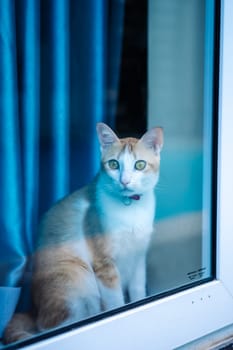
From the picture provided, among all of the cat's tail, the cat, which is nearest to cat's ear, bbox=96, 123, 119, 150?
the cat

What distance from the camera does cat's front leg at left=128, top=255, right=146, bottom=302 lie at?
105 centimetres

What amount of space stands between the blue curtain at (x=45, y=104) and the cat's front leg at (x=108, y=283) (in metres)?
0.17

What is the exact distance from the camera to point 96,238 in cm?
100

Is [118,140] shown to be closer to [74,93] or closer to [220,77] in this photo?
[74,93]

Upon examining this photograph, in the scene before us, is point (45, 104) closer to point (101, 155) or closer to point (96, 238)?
point (101, 155)

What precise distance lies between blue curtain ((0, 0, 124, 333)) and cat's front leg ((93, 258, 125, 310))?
17 cm

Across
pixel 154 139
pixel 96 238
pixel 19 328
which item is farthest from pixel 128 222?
pixel 19 328

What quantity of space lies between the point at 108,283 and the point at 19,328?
227 millimetres

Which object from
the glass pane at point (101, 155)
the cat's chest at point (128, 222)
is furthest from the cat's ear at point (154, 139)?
the cat's chest at point (128, 222)

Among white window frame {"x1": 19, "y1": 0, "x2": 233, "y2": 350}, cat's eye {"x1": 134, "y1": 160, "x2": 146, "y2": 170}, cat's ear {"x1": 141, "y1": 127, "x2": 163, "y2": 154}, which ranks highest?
cat's ear {"x1": 141, "y1": 127, "x2": 163, "y2": 154}

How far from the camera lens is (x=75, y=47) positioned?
0.94 meters

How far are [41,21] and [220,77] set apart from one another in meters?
0.46

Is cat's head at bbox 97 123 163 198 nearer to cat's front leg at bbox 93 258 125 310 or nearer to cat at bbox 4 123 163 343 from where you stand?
cat at bbox 4 123 163 343

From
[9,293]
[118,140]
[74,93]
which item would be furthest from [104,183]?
[9,293]
